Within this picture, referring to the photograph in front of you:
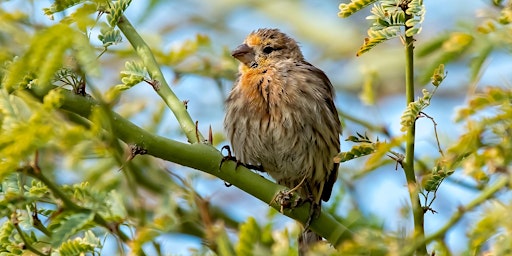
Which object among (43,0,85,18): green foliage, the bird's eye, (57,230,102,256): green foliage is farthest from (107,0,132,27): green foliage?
the bird's eye

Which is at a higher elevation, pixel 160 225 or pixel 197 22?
pixel 197 22

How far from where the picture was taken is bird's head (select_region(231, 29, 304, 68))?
209 inches

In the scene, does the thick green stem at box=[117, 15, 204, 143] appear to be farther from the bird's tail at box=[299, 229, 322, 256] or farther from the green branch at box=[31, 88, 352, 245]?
the bird's tail at box=[299, 229, 322, 256]

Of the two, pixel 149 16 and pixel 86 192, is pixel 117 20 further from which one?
pixel 149 16

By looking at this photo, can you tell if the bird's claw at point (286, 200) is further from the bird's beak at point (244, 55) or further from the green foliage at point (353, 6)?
the bird's beak at point (244, 55)

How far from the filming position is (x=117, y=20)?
3.14 metres

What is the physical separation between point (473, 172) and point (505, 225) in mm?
206

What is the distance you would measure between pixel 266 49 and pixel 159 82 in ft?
7.26

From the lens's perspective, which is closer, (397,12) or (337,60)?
(397,12)

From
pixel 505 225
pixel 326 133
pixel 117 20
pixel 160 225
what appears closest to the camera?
pixel 505 225

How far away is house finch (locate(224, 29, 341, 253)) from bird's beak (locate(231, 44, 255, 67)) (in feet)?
0.28

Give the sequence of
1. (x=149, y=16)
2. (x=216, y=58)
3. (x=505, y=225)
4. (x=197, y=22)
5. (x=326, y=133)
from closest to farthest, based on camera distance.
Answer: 1. (x=505, y=225)
2. (x=149, y=16)
3. (x=326, y=133)
4. (x=216, y=58)
5. (x=197, y=22)

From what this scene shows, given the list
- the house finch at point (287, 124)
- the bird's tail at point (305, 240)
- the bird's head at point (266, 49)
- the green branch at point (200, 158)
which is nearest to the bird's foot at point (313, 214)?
the green branch at point (200, 158)

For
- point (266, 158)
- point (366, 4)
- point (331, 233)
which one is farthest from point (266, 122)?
point (366, 4)
